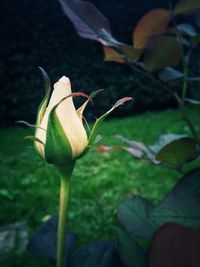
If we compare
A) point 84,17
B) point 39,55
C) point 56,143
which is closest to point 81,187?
point 84,17

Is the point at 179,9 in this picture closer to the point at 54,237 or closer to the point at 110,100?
the point at 54,237

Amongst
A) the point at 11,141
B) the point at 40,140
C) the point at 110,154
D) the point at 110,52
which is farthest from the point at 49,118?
the point at 11,141

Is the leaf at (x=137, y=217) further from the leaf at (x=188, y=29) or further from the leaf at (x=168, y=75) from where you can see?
the leaf at (x=188, y=29)

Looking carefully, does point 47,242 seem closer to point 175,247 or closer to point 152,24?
point 175,247

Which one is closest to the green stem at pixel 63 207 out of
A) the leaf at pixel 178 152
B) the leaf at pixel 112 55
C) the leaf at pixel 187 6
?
the leaf at pixel 178 152

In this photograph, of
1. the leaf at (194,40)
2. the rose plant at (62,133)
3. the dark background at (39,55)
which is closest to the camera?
the rose plant at (62,133)

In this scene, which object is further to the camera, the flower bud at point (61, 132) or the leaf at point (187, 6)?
the leaf at point (187, 6)

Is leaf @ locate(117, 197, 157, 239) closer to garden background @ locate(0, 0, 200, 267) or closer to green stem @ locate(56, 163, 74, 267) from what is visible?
green stem @ locate(56, 163, 74, 267)
